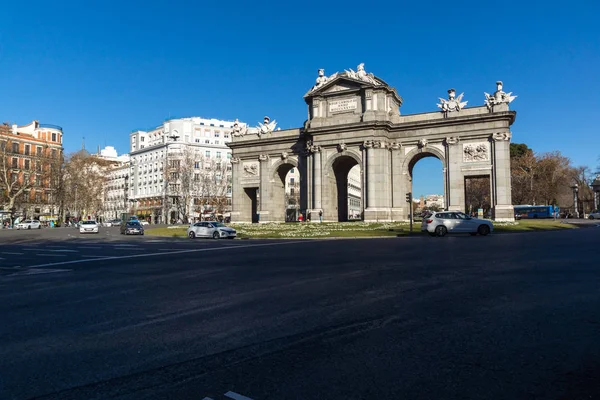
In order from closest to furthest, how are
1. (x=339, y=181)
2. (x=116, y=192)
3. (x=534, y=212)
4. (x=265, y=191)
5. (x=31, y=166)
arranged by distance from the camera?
(x=339, y=181) → (x=265, y=191) → (x=534, y=212) → (x=31, y=166) → (x=116, y=192)

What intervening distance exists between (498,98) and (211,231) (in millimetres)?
28498

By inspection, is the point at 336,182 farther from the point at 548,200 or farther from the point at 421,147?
the point at 548,200

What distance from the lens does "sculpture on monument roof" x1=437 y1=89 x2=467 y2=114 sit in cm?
4034

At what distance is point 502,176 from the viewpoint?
38.2 meters

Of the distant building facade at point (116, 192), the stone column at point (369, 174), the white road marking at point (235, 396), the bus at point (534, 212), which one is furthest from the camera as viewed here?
the distant building facade at point (116, 192)

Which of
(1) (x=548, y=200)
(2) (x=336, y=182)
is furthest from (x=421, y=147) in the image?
(1) (x=548, y=200)

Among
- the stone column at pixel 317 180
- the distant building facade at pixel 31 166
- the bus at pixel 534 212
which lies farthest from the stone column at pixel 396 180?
the distant building facade at pixel 31 166

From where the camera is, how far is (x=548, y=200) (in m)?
74.7

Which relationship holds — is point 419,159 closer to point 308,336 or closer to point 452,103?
point 452,103

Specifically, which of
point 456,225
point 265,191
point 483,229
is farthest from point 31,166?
point 483,229

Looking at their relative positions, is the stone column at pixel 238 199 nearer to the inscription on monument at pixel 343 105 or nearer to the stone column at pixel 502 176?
the inscription on monument at pixel 343 105

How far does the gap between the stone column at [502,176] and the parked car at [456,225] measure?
1377 cm

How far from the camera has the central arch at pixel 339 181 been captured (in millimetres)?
43688

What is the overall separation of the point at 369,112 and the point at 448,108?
758 centimetres
